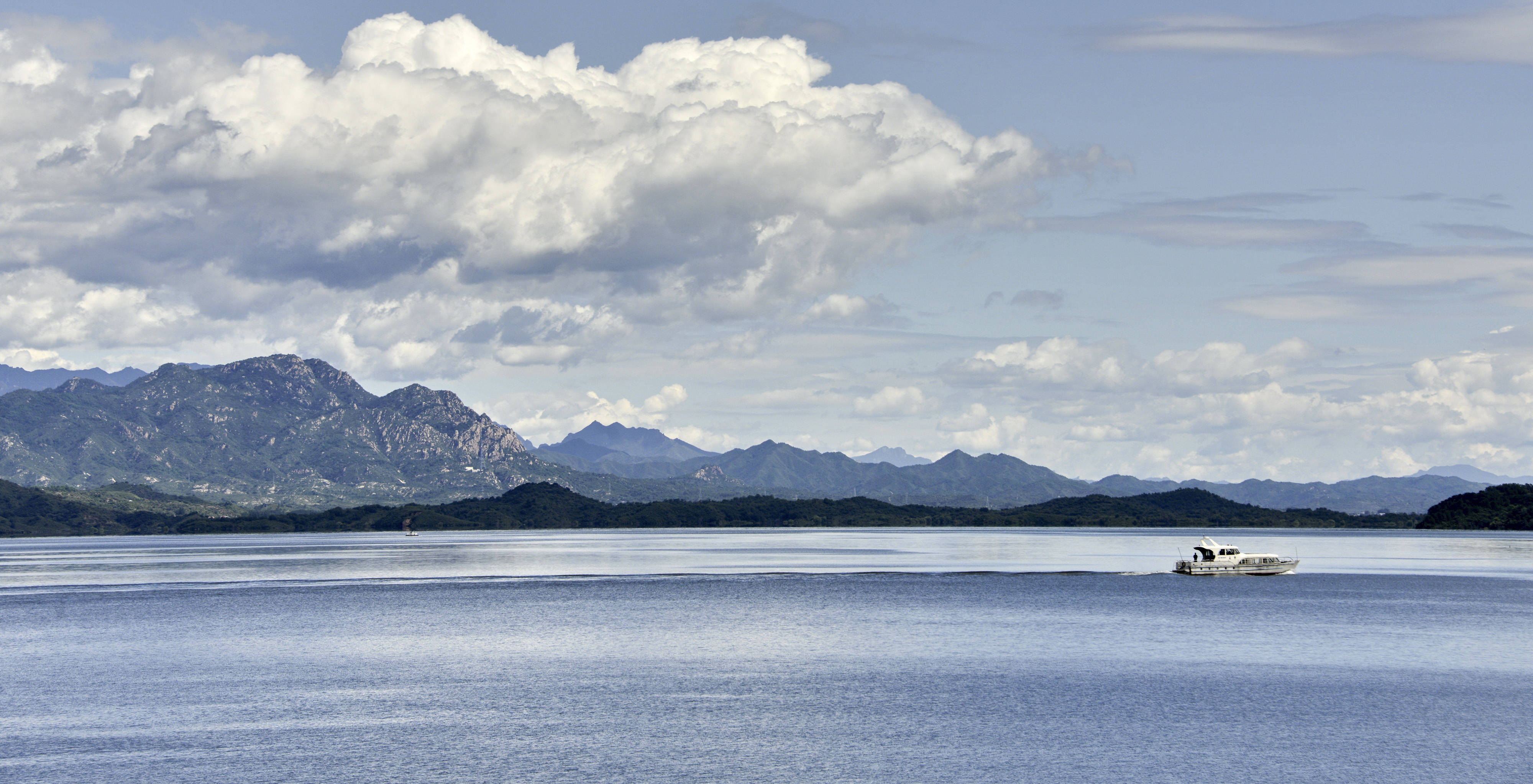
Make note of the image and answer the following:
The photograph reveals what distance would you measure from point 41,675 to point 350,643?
27.8 m

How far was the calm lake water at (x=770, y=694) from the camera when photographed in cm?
6228

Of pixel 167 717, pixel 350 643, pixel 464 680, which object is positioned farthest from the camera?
pixel 350 643

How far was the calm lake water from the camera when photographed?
62.3m

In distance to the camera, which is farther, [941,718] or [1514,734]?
[941,718]

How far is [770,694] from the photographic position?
84.4 meters

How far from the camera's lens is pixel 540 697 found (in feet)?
272

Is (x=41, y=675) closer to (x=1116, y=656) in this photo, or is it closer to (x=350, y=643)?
(x=350, y=643)

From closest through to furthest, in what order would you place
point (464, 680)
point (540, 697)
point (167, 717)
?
point (167, 717)
point (540, 697)
point (464, 680)

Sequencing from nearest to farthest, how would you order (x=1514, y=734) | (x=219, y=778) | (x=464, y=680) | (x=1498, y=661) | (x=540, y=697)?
(x=219, y=778)
(x=1514, y=734)
(x=540, y=697)
(x=464, y=680)
(x=1498, y=661)

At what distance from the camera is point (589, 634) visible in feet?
405

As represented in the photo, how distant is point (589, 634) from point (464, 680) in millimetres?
32810

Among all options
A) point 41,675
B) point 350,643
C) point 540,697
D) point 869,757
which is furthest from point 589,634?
point 869,757

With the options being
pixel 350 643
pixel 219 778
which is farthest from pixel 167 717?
pixel 350 643

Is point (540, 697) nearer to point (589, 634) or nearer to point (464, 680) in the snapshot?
point (464, 680)
